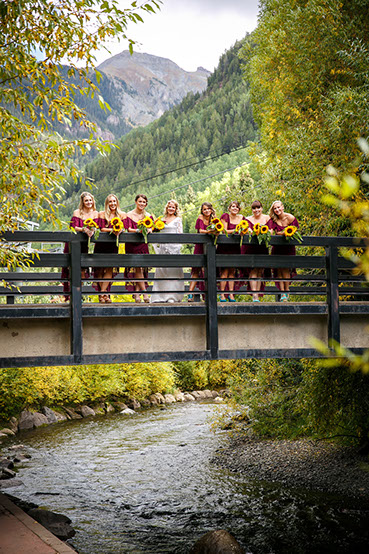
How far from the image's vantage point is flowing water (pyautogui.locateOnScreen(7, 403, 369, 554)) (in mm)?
10461

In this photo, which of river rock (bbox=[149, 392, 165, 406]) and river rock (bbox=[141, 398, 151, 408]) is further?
river rock (bbox=[149, 392, 165, 406])

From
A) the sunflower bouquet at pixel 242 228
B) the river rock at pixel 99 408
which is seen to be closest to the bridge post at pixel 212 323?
the sunflower bouquet at pixel 242 228

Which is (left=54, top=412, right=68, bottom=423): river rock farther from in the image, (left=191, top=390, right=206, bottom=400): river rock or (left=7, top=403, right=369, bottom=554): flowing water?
(left=191, top=390, right=206, bottom=400): river rock

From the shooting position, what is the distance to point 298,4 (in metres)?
17.1

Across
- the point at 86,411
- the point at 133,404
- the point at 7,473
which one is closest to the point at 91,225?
the point at 7,473

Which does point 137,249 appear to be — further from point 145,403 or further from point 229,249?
point 145,403

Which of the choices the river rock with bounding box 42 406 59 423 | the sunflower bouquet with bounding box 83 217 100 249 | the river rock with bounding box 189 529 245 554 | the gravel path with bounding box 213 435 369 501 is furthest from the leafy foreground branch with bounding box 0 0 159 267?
the river rock with bounding box 42 406 59 423

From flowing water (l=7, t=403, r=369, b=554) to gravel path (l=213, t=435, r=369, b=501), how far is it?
0.47 metres

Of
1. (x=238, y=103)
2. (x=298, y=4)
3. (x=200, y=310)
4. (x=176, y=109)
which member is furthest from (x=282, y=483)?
(x=176, y=109)

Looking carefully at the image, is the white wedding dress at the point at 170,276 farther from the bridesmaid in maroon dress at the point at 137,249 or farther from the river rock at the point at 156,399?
the river rock at the point at 156,399

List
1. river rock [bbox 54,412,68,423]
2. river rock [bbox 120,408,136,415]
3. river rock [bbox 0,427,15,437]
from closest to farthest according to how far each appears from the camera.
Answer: river rock [bbox 0,427,15,437]
river rock [bbox 54,412,68,423]
river rock [bbox 120,408,136,415]

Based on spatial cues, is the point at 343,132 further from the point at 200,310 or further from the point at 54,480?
the point at 54,480

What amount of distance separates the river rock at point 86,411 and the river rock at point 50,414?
1.53 m

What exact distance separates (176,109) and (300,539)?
16029 centimetres
